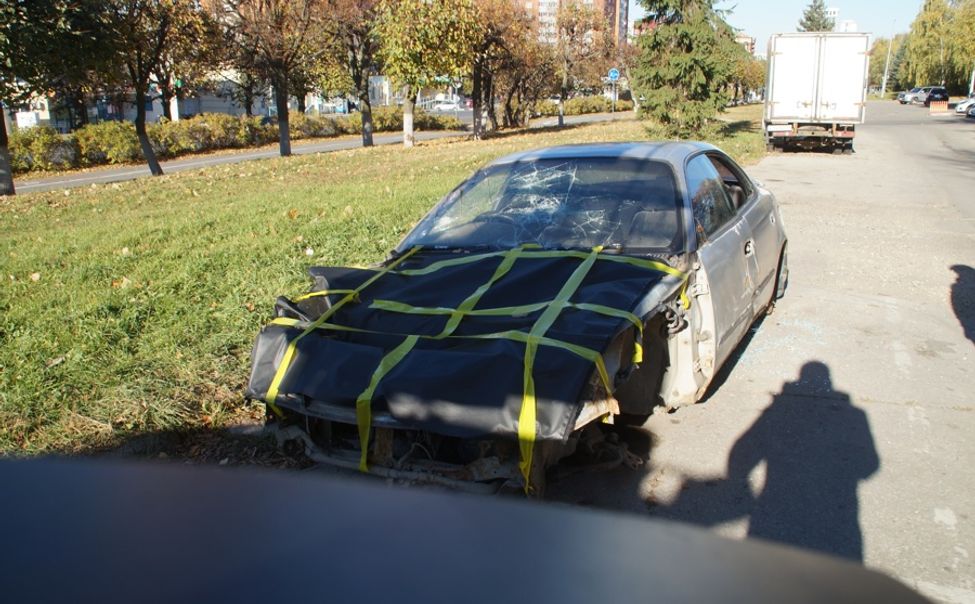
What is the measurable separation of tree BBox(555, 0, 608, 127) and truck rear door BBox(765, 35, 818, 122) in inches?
890

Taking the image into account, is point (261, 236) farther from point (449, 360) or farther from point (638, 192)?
point (449, 360)

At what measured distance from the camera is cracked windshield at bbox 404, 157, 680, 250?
175 inches

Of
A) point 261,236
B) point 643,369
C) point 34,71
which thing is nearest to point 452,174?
point 261,236

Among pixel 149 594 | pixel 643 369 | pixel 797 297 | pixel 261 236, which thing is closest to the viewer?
pixel 149 594

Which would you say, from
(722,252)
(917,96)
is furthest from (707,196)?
(917,96)

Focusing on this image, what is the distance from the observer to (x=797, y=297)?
6980 mm

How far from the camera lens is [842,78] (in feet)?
71.5

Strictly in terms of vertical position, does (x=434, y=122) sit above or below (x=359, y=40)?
below

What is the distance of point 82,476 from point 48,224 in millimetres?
11458

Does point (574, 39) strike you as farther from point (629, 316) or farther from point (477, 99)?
point (629, 316)

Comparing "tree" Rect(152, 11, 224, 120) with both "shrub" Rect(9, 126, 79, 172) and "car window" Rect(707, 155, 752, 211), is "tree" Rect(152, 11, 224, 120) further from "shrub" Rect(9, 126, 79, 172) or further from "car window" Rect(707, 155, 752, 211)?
"car window" Rect(707, 155, 752, 211)

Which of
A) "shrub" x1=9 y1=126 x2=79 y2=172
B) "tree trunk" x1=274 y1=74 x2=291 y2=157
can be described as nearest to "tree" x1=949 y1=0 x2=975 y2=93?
"tree trunk" x1=274 y1=74 x2=291 y2=157

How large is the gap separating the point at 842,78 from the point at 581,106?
4362 centimetres

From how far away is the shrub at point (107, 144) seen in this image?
28703 millimetres
